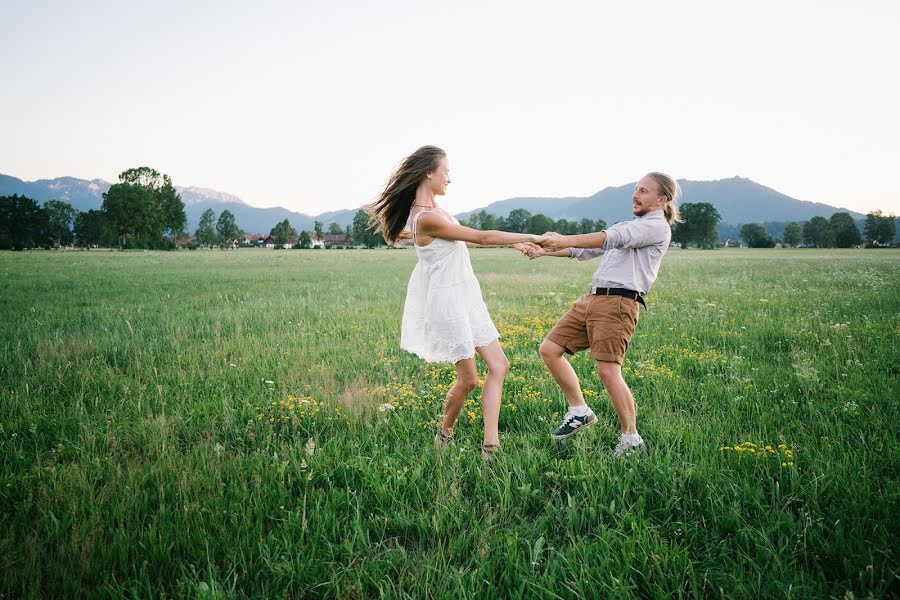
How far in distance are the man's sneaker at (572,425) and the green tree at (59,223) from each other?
399 ft

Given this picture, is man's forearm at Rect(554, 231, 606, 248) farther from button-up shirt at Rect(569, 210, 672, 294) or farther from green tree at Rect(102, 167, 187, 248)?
green tree at Rect(102, 167, 187, 248)

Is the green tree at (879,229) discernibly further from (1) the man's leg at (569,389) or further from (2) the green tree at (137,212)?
(2) the green tree at (137,212)

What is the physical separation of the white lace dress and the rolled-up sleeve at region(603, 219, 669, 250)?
1.19 metres

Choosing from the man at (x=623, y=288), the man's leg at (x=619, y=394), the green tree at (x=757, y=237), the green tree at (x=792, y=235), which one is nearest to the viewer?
the man at (x=623, y=288)

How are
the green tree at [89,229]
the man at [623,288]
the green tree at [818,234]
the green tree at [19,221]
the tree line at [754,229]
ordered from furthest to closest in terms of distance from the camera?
the green tree at [818,234] → the tree line at [754,229] → the green tree at [89,229] → the green tree at [19,221] → the man at [623,288]

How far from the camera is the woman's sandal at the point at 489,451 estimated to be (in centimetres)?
368

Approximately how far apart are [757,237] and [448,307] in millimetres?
173234

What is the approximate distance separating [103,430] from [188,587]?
263cm

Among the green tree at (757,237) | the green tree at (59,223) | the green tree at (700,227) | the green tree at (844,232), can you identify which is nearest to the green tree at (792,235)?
the green tree at (757,237)

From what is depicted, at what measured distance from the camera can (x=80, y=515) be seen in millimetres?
2982

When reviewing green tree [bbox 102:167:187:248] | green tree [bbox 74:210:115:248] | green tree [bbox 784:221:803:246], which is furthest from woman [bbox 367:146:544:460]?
green tree [bbox 784:221:803:246]

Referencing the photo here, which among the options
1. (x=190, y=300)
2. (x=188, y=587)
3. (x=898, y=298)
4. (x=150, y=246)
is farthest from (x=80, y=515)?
(x=150, y=246)

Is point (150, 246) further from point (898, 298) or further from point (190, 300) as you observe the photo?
point (898, 298)

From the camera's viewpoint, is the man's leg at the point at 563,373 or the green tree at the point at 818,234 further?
the green tree at the point at 818,234
